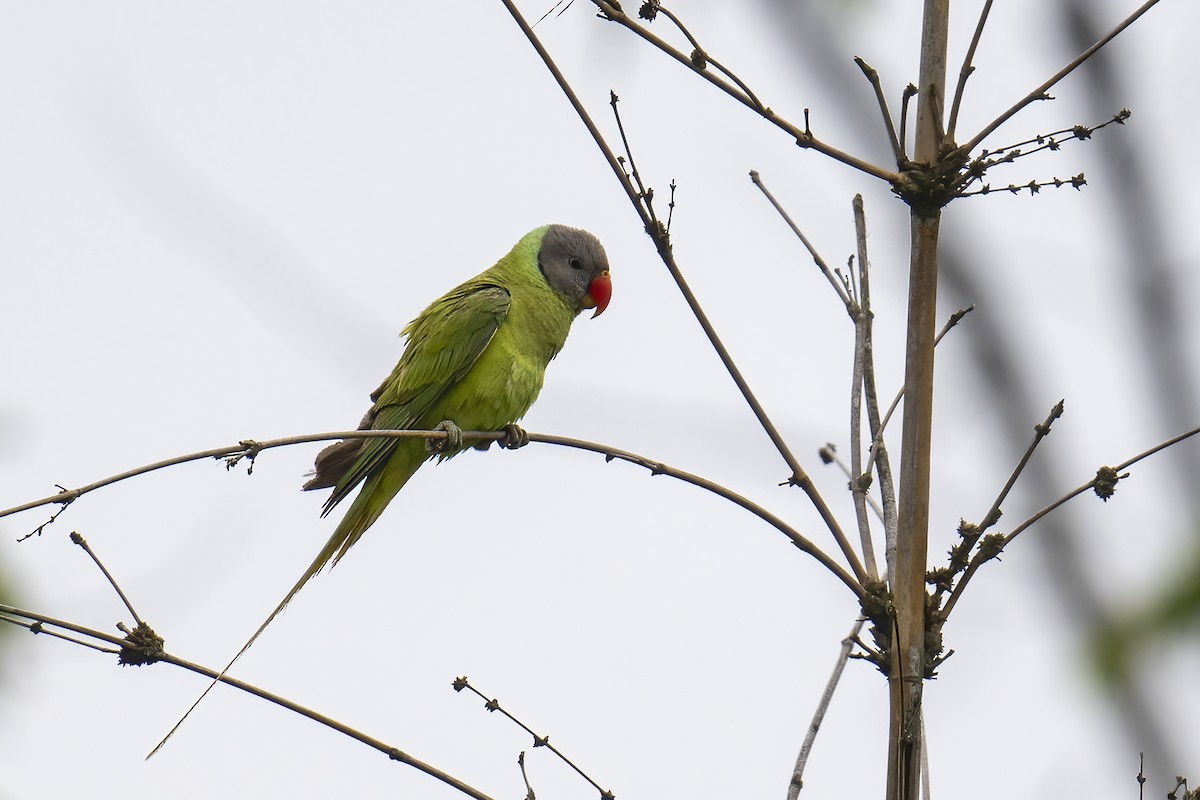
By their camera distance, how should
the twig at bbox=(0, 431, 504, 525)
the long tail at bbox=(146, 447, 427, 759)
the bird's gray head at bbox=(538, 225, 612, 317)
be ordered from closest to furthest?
the twig at bbox=(0, 431, 504, 525) → the long tail at bbox=(146, 447, 427, 759) → the bird's gray head at bbox=(538, 225, 612, 317)

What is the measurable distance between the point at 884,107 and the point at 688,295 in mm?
504

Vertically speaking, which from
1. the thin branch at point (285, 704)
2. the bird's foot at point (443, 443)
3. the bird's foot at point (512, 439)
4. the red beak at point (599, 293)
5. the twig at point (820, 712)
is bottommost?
the thin branch at point (285, 704)

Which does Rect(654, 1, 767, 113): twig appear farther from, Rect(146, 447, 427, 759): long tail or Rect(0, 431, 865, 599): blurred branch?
Rect(146, 447, 427, 759): long tail

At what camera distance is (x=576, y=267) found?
5.55m

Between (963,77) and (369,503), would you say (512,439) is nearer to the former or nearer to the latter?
(369,503)

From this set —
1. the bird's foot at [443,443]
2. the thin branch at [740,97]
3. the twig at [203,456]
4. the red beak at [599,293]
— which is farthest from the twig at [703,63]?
the red beak at [599,293]

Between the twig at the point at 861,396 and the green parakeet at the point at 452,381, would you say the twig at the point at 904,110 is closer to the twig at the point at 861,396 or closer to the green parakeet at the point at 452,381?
the twig at the point at 861,396

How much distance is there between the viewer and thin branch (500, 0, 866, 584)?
2271mm

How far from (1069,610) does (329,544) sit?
10.7 feet

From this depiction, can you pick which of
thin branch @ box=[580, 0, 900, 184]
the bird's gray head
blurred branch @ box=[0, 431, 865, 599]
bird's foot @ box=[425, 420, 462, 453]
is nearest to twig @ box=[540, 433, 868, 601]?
blurred branch @ box=[0, 431, 865, 599]

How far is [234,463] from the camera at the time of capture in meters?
2.33

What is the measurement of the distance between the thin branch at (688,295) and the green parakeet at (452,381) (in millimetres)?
2162

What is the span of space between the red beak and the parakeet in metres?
0.17

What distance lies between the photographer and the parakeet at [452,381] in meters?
4.54
